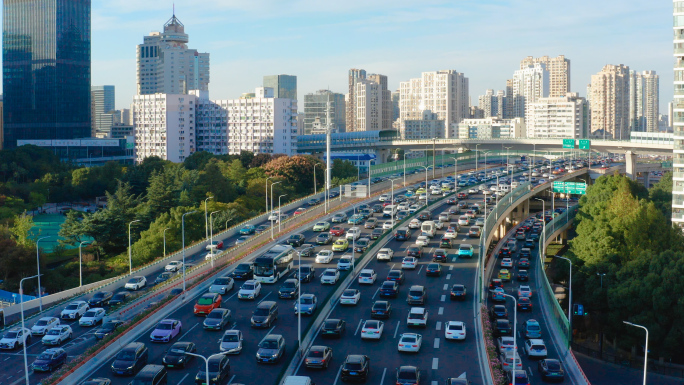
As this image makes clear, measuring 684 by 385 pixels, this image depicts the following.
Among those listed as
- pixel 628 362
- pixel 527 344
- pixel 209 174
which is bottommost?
pixel 628 362

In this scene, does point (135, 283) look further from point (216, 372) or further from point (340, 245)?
point (216, 372)

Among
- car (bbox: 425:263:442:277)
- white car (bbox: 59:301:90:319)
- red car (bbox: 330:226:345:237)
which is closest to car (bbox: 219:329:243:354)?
white car (bbox: 59:301:90:319)

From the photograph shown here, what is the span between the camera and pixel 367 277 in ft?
158

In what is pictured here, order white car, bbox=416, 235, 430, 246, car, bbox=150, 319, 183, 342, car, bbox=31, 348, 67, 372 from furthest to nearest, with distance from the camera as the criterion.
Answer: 1. white car, bbox=416, 235, 430, 246
2. car, bbox=150, 319, 183, 342
3. car, bbox=31, 348, 67, 372

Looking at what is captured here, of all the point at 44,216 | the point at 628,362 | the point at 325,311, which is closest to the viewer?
the point at 325,311

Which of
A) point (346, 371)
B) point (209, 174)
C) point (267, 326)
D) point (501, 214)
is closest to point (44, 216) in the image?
point (209, 174)

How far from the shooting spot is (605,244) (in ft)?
215

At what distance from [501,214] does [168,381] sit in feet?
174

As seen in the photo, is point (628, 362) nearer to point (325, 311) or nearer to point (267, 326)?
point (325, 311)

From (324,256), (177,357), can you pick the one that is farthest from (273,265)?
(177,357)

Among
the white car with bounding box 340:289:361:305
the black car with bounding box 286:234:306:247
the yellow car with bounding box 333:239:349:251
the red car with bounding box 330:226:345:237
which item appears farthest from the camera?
the red car with bounding box 330:226:345:237

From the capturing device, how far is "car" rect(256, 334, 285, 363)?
32906 mm

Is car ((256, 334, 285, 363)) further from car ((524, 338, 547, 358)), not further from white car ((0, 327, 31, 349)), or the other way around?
car ((524, 338, 547, 358))

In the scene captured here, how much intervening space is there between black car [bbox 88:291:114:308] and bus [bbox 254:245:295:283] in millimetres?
9360
